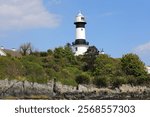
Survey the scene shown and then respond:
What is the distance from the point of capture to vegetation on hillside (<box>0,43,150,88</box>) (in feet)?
170

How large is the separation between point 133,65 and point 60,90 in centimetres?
1382

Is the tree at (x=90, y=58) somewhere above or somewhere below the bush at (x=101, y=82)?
above

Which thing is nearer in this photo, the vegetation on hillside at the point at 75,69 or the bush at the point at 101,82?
the vegetation on hillside at the point at 75,69

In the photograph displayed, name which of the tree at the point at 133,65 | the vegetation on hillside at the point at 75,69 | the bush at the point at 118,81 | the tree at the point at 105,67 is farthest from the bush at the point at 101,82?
the tree at the point at 133,65

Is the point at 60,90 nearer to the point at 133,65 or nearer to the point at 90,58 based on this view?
the point at 133,65

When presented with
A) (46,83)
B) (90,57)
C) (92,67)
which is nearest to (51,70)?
(46,83)

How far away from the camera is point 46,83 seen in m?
49.7

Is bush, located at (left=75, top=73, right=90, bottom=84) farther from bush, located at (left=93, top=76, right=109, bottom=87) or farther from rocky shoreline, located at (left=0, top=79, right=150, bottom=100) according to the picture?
bush, located at (left=93, top=76, right=109, bottom=87)

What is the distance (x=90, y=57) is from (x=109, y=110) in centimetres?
6137

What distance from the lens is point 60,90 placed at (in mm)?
48531

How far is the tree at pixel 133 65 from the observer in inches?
2267

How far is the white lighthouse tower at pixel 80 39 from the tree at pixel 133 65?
21.1 metres

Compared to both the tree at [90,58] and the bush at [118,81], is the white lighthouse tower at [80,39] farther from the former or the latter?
the bush at [118,81]

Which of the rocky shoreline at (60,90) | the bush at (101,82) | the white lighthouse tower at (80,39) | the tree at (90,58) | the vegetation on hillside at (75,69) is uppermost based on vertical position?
the white lighthouse tower at (80,39)
